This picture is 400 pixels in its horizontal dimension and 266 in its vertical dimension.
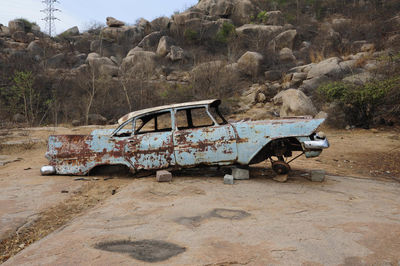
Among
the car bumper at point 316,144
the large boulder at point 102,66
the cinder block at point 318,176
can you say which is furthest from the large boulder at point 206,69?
the car bumper at point 316,144

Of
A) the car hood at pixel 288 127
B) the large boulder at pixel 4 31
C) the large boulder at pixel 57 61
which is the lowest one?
the car hood at pixel 288 127

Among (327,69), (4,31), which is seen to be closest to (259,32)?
(327,69)

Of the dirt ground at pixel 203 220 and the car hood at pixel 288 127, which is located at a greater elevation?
the car hood at pixel 288 127

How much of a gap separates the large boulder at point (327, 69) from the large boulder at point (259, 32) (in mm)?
8461

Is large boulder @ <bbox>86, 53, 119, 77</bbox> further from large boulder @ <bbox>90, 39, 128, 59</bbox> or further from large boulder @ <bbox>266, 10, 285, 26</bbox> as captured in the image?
large boulder @ <bbox>266, 10, 285, 26</bbox>

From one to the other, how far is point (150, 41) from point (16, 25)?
51.8 ft

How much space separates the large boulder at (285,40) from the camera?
23.7 meters

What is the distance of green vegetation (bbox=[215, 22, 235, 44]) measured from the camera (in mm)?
26672

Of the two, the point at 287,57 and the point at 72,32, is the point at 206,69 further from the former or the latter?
the point at 72,32

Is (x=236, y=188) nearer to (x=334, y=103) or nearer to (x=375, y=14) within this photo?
(x=334, y=103)

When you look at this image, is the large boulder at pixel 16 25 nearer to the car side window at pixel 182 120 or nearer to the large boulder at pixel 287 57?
the large boulder at pixel 287 57

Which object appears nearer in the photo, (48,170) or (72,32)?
(48,170)

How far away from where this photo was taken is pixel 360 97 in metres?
10.6

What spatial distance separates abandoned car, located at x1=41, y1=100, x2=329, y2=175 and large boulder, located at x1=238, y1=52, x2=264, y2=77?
50.2ft
